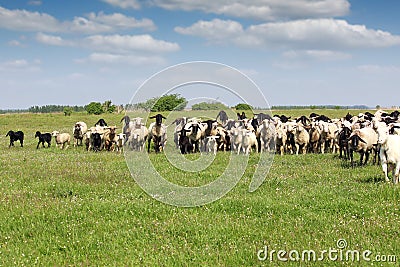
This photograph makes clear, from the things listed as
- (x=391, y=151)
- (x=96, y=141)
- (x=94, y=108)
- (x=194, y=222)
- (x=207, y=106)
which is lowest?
(x=194, y=222)

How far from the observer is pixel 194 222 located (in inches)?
380

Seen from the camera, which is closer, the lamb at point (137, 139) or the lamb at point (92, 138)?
the lamb at point (137, 139)

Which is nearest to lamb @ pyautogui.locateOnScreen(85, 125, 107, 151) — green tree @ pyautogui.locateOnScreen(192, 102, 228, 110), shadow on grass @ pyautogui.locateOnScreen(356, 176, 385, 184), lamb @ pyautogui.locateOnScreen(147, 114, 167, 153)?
lamb @ pyautogui.locateOnScreen(147, 114, 167, 153)

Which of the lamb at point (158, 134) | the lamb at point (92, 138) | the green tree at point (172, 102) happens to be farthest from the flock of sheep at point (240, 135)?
the green tree at point (172, 102)

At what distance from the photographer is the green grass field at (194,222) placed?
313 inches

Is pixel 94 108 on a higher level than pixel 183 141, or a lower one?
higher

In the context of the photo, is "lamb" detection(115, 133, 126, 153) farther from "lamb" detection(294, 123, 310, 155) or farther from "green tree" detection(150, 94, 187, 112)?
"lamb" detection(294, 123, 310, 155)

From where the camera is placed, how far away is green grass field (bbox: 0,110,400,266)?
7.94 metres

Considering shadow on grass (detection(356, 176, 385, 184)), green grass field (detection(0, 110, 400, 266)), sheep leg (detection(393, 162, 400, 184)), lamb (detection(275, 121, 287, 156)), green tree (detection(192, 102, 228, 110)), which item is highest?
green tree (detection(192, 102, 228, 110))

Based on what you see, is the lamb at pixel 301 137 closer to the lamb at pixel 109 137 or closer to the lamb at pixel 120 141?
the lamb at pixel 120 141

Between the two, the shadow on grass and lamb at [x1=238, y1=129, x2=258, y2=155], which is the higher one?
lamb at [x1=238, y1=129, x2=258, y2=155]

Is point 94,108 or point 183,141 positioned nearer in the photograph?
point 183,141

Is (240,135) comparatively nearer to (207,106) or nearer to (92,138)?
(207,106)

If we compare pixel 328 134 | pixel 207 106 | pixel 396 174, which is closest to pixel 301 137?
pixel 328 134
